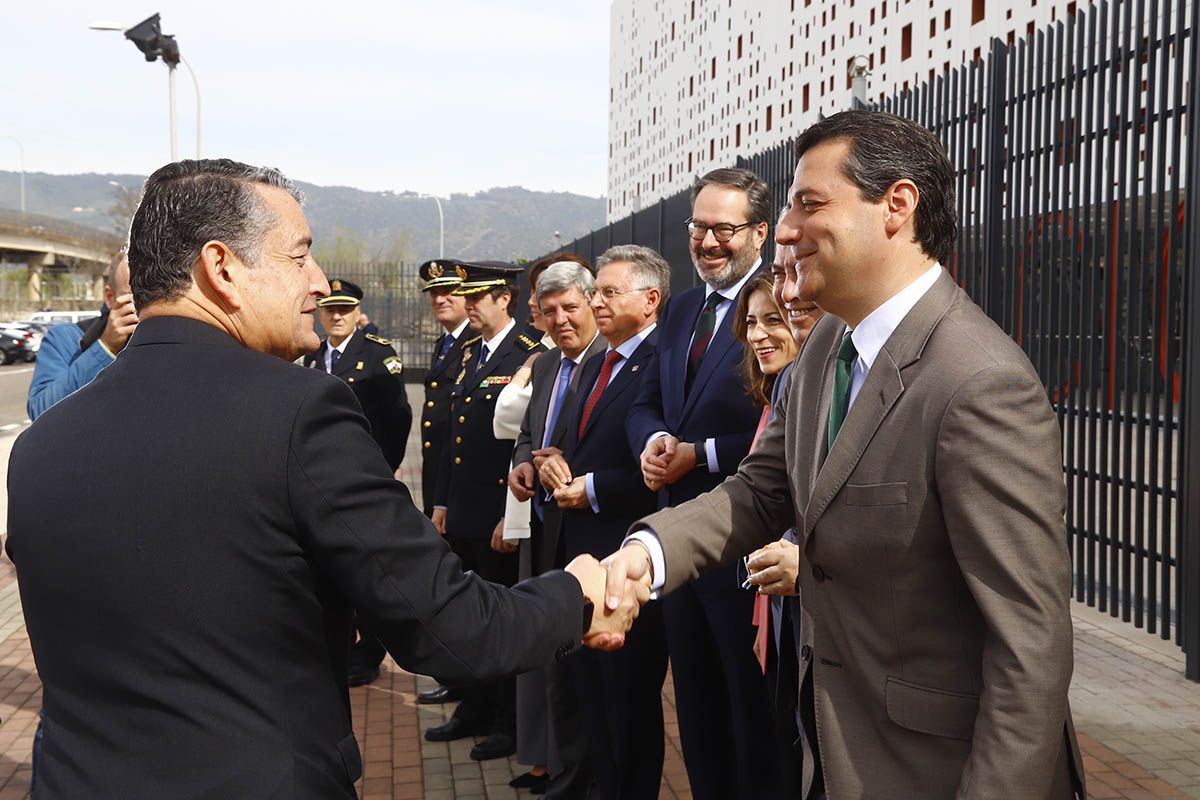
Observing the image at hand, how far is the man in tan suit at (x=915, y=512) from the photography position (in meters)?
1.99

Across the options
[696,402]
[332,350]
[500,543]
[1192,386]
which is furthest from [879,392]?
[332,350]

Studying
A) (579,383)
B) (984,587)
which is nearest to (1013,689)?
(984,587)

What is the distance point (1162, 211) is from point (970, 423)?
14.8ft

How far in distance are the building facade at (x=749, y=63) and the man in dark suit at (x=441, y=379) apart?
7864 millimetres

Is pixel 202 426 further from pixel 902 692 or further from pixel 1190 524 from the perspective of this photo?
pixel 1190 524

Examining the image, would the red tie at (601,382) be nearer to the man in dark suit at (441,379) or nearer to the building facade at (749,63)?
the man in dark suit at (441,379)

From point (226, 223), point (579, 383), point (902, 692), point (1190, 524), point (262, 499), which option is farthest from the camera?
point (1190, 524)

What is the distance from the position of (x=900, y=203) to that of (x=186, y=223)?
1327 millimetres

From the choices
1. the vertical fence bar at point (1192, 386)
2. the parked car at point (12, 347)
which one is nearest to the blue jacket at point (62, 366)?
the vertical fence bar at point (1192, 386)

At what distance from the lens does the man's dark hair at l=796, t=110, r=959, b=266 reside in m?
2.25

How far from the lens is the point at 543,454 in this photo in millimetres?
4781

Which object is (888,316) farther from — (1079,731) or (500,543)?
(1079,731)

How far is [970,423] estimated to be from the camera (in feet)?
6.61

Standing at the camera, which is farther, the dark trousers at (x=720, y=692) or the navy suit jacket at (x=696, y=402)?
the navy suit jacket at (x=696, y=402)
